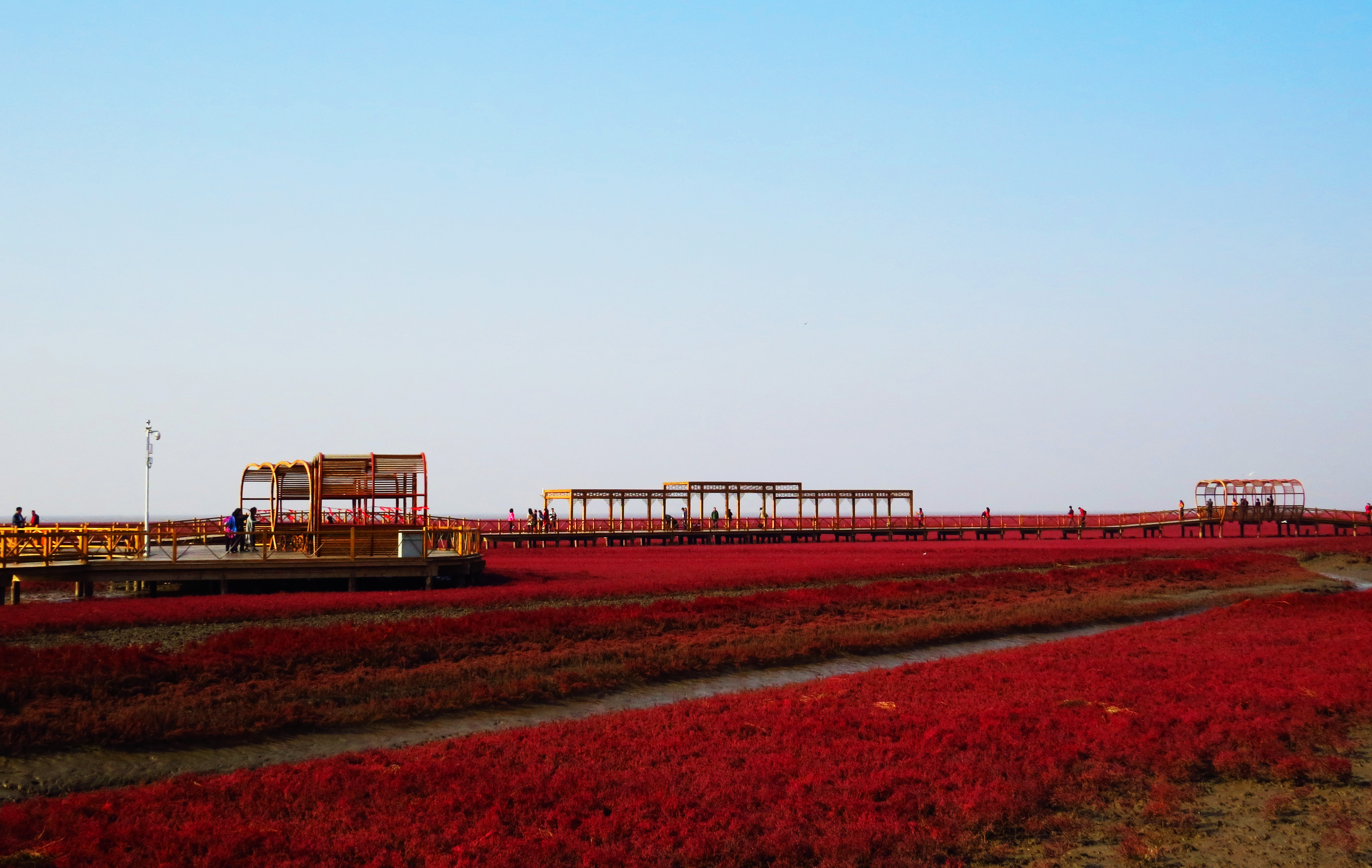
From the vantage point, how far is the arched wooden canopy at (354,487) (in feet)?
116

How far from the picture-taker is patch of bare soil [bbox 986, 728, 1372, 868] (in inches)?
380

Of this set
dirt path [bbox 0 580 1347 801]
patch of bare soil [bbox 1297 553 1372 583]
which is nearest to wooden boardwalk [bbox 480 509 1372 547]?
patch of bare soil [bbox 1297 553 1372 583]

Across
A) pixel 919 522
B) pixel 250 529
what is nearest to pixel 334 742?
pixel 250 529

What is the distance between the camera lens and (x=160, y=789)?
12367 millimetres

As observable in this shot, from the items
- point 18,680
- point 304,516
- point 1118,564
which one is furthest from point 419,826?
point 1118,564

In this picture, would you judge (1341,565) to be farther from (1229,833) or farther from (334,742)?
(334,742)

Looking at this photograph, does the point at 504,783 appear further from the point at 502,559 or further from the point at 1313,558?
the point at 1313,558

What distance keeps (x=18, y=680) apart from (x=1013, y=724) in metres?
16.6

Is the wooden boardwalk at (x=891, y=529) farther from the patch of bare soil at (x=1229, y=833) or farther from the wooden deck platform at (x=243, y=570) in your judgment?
the patch of bare soil at (x=1229, y=833)

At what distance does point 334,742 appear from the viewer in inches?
645

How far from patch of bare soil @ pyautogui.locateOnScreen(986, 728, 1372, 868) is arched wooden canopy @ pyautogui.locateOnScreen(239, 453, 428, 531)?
28.4 m

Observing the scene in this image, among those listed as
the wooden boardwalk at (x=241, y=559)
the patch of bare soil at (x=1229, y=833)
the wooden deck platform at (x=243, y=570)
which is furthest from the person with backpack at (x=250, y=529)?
the patch of bare soil at (x=1229, y=833)

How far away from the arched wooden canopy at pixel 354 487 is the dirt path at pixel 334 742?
1785 centimetres

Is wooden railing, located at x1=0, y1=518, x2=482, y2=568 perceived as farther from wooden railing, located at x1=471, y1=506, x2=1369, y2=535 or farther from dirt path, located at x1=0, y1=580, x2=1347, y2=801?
wooden railing, located at x1=471, y1=506, x2=1369, y2=535
